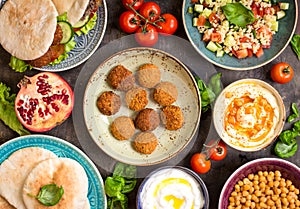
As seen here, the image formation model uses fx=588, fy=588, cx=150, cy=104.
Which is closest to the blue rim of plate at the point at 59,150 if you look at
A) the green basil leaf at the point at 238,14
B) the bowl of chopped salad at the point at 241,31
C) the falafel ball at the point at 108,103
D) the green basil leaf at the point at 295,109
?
the falafel ball at the point at 108,103

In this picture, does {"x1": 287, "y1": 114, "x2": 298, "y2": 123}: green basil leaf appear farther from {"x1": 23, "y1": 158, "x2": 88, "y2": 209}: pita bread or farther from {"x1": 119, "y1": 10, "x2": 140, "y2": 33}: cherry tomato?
{"x1": 23, "y1": 158, "x2": 88, "y2": 209}: pita bread

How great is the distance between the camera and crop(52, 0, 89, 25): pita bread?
5168 millimetres

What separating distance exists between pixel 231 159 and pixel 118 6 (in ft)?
6.01

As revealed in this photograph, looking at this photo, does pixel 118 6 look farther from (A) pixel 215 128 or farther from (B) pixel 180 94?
(A) pixel 215 128

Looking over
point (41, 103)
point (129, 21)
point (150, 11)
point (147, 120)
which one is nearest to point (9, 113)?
point (41, 103)

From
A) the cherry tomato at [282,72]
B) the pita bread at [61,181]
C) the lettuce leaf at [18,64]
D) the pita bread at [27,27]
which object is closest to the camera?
the pita bread at [27,27]

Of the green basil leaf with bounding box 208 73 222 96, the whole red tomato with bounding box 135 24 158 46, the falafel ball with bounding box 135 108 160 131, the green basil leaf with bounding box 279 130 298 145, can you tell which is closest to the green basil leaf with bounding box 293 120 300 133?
the green basil leaf with bounding box 279 130 298 145

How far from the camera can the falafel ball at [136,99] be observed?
550cm

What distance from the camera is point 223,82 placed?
223 inches

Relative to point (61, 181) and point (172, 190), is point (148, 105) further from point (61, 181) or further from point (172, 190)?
point (61, 181)

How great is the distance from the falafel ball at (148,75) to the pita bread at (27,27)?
0.90 m

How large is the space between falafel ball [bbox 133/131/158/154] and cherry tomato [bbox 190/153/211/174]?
39 centimetres

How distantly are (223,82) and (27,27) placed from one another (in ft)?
6.25

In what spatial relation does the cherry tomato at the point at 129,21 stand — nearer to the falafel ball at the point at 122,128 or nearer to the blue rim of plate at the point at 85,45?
the blue rim of plate at the point at 85,45
